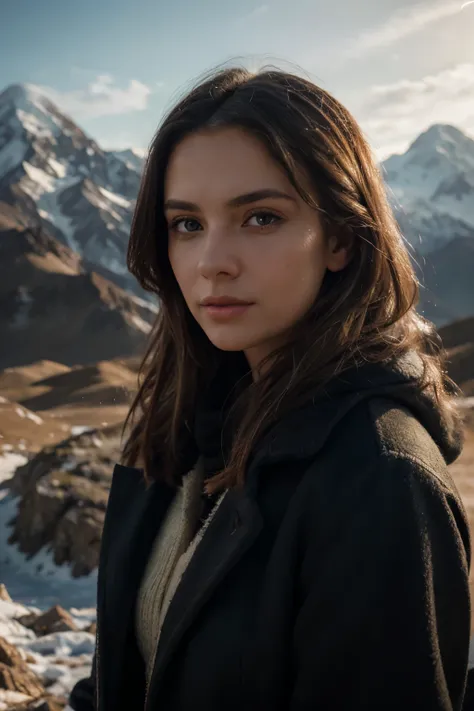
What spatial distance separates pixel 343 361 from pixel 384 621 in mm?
601

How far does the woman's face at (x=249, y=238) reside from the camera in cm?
150

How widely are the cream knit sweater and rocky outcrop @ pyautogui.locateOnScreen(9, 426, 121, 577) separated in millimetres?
7370

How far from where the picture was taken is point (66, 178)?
95.9 meters

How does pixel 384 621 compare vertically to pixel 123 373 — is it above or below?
below

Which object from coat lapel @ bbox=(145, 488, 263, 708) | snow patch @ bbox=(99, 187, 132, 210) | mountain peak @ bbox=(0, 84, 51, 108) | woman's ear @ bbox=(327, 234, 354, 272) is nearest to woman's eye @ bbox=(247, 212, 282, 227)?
woman's ear @ bbox=(327, 234, 354, 272)

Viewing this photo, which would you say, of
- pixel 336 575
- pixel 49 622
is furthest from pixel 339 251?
pixel 49 622

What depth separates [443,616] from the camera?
123 cm

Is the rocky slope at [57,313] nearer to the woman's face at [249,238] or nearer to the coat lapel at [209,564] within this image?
the woman's face at [249,238]

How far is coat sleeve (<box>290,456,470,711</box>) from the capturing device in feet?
3.76

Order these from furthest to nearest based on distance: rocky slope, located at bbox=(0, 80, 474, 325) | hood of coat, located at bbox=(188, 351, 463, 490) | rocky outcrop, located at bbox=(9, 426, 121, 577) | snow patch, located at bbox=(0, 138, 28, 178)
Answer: snow patch, located at bbox=(0, 138, 28, 178) → rocky slope, located at bbox=(0, 80, 474, 325) → rocky outcrop, located at bbox=(9, 426, 121, 577) → hood of coat, located at bbox=(188, 351, 463, 490)

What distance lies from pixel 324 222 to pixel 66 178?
102637 mm

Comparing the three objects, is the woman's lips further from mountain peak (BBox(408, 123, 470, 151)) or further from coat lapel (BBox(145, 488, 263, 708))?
mountain peak (BBox(408, 123, 470, 151))

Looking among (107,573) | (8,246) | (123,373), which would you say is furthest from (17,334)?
(107,573)

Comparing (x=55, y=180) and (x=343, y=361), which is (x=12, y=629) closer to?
(x=343, y=361)
